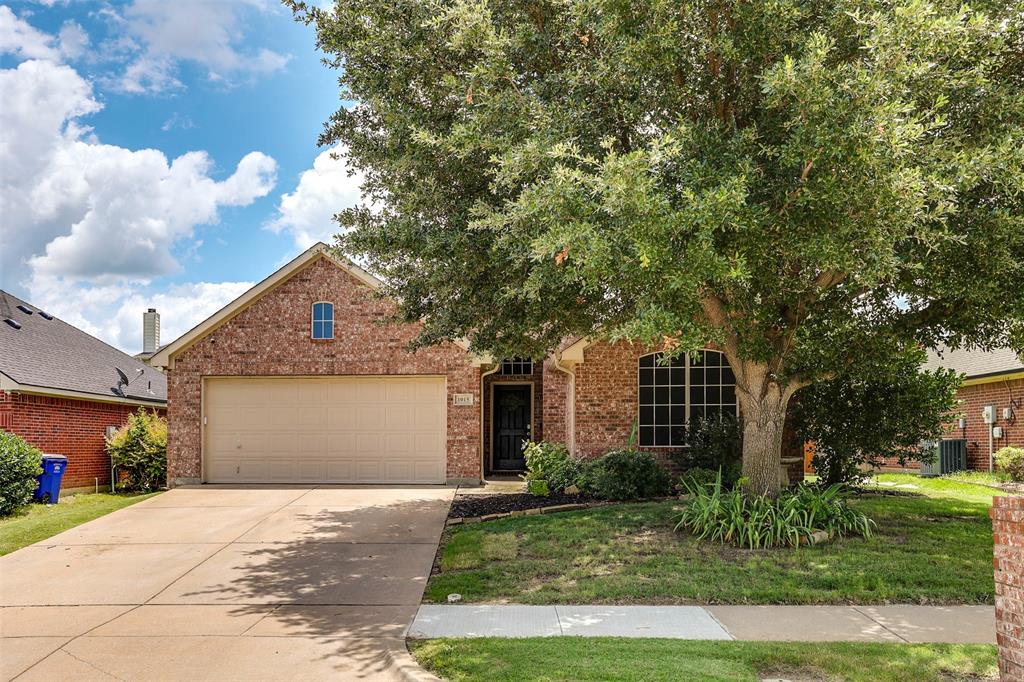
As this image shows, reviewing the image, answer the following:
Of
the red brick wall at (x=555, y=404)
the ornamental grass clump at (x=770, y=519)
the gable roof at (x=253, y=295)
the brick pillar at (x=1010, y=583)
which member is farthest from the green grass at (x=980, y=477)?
the brick pillar at (x=1010, y=583)

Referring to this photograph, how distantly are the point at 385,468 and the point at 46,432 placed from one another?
7177 millimetres

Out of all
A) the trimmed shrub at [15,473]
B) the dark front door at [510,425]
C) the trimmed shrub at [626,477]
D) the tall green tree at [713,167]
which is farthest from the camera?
the dark front door at [510,425]

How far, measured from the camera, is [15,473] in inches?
527

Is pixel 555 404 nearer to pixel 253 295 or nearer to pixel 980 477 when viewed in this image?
pixel 253 295

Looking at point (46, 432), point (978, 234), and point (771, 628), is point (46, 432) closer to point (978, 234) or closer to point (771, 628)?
point (771, 628)

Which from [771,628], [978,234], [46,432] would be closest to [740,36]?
[978,234]

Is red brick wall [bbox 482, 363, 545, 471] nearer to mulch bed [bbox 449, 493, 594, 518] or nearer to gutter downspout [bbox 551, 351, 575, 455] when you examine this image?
gutter downspout [bbox 551, 351, 575, 455]

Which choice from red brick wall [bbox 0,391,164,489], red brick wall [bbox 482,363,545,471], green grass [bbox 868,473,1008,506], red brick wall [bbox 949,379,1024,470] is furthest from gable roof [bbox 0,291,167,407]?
red brick wall [bbox 949,379,1024,470]

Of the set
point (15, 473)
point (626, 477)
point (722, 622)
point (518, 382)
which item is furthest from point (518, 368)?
point (722, 622)

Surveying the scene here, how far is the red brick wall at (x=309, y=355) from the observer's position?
1614 cm

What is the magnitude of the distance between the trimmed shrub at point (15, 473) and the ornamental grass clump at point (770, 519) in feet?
37.1

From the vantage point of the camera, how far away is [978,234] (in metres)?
7.58

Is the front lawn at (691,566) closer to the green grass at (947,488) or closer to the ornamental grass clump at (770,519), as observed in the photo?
the ornamental grass clump at (770,519)

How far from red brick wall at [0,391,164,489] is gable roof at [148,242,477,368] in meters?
2.47
